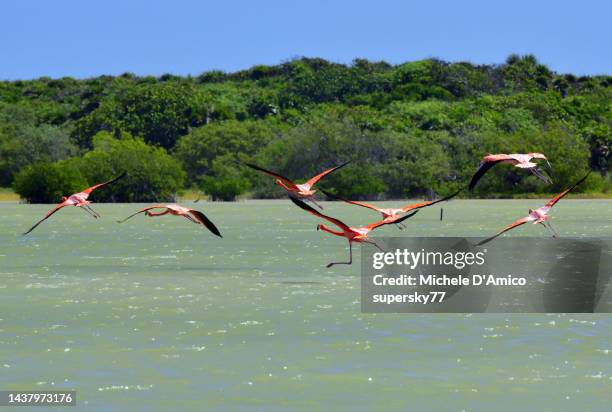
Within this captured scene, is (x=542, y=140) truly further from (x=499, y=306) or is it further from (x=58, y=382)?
(x=58, y=382)

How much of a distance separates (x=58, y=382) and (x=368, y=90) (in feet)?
569

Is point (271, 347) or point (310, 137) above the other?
point (310, 137)

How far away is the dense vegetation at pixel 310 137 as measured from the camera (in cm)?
11269

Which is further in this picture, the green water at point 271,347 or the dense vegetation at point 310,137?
the dense vegetation at point 310,137

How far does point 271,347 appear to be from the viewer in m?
18.8

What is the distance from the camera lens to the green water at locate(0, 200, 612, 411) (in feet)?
49.9

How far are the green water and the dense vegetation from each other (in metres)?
76.9

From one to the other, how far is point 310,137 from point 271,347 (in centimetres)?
9831

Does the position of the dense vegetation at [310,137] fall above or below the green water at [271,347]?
above

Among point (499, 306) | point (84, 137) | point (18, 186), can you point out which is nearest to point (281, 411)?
point (499, 306)

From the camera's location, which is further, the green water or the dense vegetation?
the dense vegetation

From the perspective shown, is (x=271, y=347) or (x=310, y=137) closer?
(x=271, y=347)

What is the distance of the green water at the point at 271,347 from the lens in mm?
15195

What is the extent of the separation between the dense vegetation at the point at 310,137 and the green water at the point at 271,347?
76.9 m
